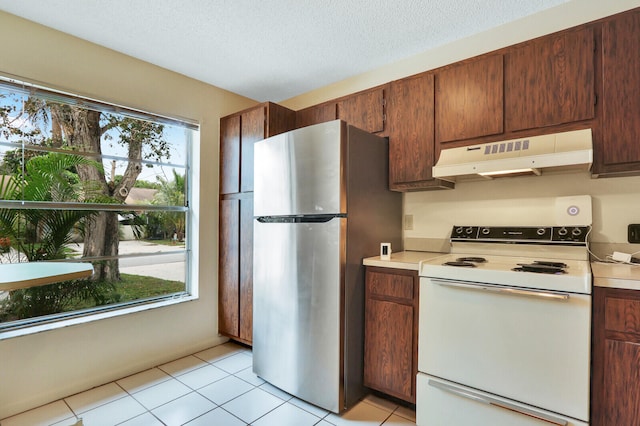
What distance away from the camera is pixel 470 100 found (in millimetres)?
2006

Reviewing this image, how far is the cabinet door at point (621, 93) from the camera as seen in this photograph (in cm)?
154

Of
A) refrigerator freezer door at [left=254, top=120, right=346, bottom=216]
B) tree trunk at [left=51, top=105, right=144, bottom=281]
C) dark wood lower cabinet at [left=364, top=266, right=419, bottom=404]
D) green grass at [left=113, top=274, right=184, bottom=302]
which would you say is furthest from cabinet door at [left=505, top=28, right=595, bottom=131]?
green grass at [left=113, top=274, right=184, bottom=302]

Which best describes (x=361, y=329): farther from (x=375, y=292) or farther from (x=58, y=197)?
(x=58, y=197)

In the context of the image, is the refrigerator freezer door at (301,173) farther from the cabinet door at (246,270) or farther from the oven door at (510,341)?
the oven door at (510,341)

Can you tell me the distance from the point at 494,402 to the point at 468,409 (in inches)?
5.9

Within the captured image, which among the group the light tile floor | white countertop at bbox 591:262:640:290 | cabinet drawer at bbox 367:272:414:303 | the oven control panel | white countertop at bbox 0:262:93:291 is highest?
the oven control panel

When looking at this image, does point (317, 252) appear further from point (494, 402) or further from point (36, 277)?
point (36, 277)

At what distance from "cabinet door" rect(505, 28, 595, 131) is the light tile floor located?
1.95m

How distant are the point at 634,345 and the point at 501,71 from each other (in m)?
1.55

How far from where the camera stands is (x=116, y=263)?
2529 millimetres

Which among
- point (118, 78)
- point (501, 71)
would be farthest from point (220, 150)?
point (501, 71)

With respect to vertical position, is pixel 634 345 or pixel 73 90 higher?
pixel 73 90

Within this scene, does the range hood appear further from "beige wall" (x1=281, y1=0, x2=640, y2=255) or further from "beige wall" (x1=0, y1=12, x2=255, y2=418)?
"beige wall" (x1=0, y1=12, x2=255, y2=418)

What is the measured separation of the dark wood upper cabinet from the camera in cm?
216
